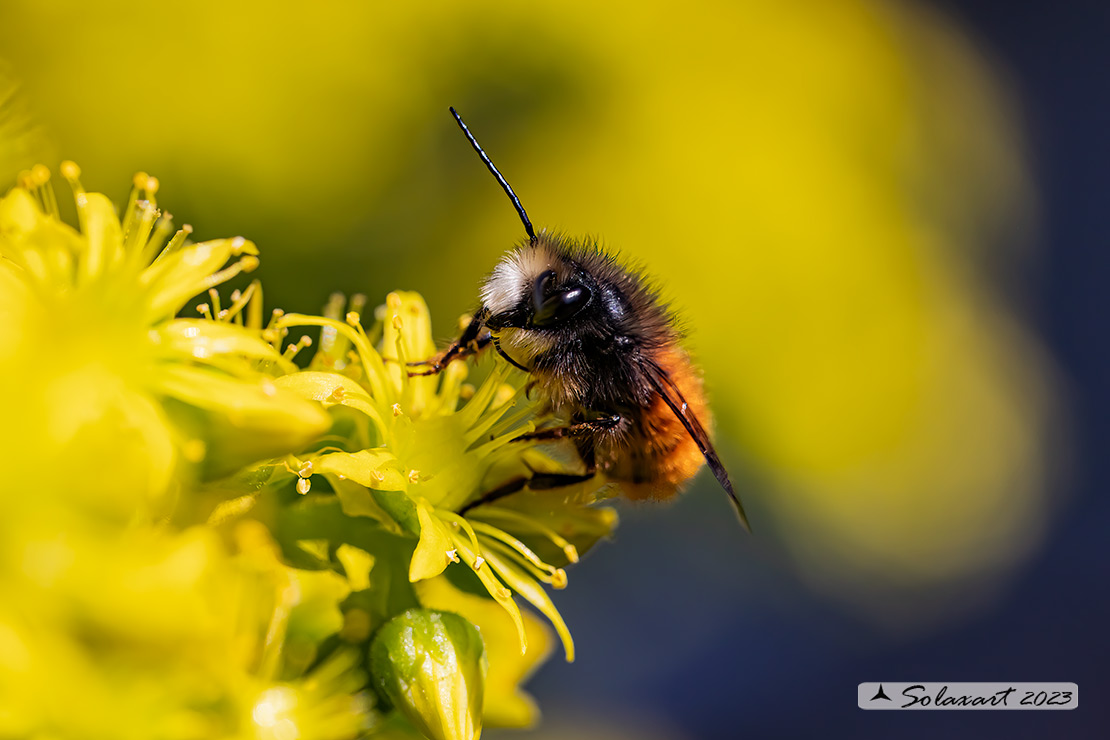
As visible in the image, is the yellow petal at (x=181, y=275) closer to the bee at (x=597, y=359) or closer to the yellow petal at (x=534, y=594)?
the bee at (x=597, y=359)

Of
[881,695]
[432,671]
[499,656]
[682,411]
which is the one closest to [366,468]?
[432,671]

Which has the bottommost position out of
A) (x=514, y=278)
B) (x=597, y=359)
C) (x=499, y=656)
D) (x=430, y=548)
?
(x=499, y=656)

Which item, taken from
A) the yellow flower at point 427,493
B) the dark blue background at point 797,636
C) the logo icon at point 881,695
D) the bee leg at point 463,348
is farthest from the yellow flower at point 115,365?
the dark blue background at point 797,636

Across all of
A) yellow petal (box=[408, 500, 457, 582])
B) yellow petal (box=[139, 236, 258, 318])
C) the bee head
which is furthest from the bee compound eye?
yellow petal (box=[139, 236, 258, 318])

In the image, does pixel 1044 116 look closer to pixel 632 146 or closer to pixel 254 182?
pixel 632 146

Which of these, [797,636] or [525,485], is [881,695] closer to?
[525,485]

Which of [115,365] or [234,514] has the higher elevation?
[115,365]

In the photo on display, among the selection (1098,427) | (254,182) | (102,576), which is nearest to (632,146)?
(254,182)
